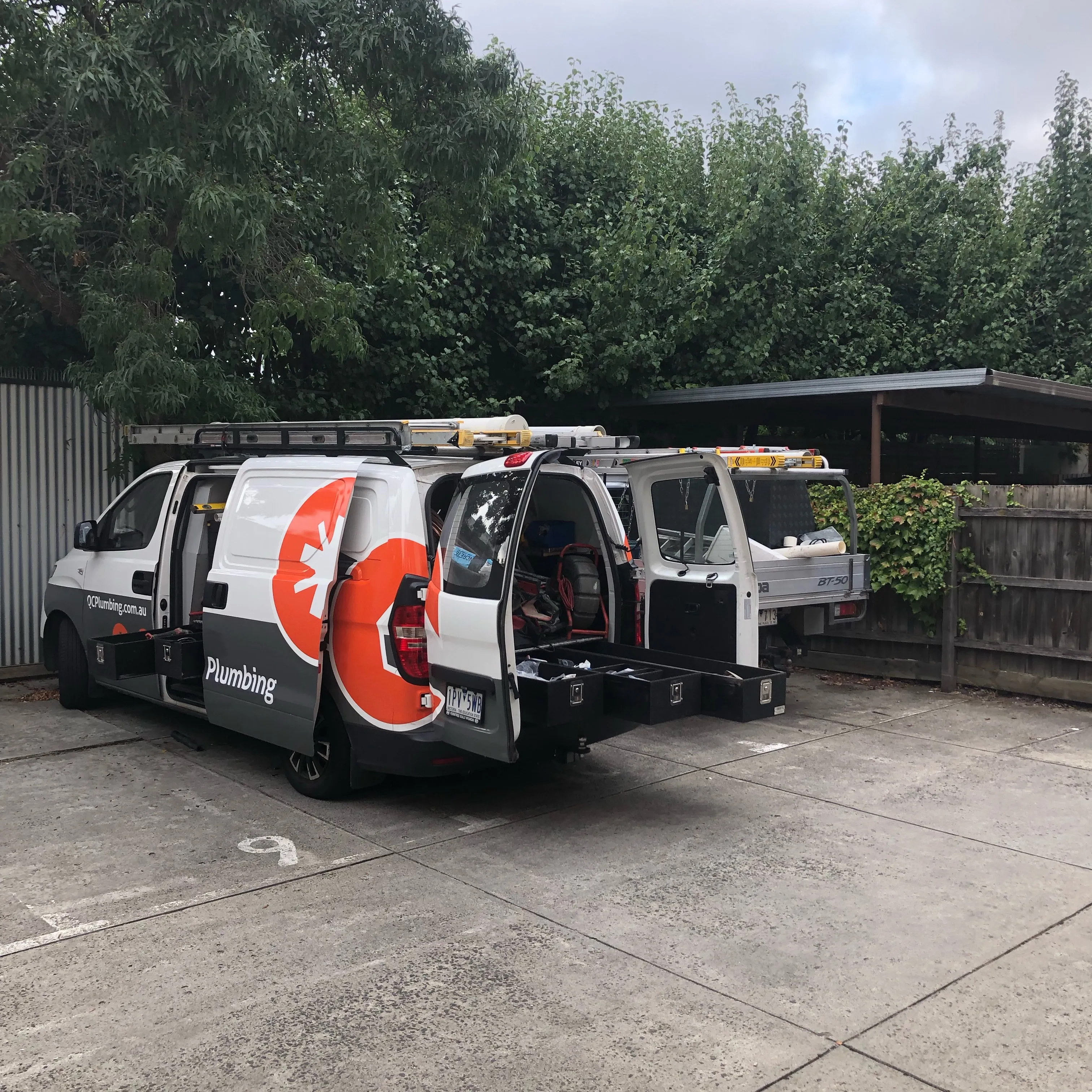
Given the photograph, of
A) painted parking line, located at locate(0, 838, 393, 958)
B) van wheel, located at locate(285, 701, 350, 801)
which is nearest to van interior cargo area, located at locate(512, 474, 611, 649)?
van wheel, located at locate(285, 701, 350, 801)

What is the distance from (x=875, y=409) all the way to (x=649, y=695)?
793 cm

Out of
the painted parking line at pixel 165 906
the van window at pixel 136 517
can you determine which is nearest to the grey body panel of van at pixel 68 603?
the van window at pixel 136 517

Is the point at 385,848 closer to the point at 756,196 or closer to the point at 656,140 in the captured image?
the point at 756,196

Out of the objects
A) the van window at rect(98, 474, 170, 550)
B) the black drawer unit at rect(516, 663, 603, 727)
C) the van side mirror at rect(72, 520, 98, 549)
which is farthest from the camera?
the van side mirror at rect(72, 520, 98, 549)

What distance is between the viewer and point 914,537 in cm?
971

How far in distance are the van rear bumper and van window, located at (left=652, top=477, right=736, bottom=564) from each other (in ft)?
9.35

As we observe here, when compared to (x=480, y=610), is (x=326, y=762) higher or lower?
lower

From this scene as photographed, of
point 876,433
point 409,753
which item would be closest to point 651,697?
point 409,753

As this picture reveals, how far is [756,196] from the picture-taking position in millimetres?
15188

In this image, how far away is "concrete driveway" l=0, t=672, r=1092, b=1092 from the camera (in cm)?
351

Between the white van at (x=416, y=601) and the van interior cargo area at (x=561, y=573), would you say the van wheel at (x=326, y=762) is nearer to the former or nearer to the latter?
the white van at (x=416, y=601)

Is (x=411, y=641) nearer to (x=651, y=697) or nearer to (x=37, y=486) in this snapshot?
(x=651, y=697)

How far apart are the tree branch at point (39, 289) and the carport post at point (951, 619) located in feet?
25.8

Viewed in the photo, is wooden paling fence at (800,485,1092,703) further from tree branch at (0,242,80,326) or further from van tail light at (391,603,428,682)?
tree branch at (0,242,80,326)
